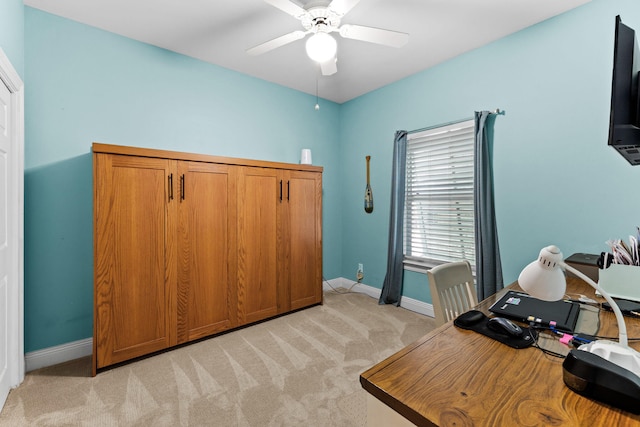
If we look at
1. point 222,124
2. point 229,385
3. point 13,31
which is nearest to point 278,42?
point 222,124

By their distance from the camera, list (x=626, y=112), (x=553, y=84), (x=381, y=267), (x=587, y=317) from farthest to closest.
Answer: (x=381, y=267) < (x=553, y=84) < (x=587, y=317) < (x=626, y=112)

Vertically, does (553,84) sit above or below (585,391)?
above

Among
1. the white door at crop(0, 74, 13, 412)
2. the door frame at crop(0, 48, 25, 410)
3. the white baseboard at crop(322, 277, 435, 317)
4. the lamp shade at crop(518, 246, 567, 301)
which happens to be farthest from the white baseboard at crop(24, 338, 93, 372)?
the lamp shade at crop(518, 246, 567, 301)

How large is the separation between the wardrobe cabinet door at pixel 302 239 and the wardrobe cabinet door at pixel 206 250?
603 millimetres

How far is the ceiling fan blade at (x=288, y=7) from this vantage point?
1.63 metres

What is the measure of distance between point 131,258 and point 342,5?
7.19ft

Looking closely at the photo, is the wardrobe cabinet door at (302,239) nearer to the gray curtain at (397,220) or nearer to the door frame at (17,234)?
the gray curtain at (397,220)

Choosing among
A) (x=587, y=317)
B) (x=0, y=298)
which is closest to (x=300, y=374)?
(x=587, y=317)

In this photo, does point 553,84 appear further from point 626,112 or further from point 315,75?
point 315,75

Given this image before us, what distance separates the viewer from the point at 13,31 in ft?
6.08

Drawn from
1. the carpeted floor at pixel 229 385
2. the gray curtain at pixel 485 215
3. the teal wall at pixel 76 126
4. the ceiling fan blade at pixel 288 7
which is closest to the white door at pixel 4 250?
the carpeted floor at pixel 229 385

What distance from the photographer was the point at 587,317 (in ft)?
3.88

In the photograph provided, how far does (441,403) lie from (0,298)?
234 cm

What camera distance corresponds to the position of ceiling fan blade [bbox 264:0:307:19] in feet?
5.34
